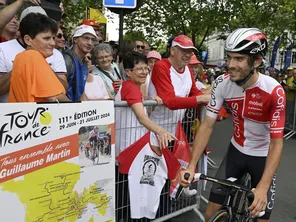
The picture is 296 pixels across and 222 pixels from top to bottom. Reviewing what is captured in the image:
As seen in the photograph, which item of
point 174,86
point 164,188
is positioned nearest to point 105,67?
point 174,86

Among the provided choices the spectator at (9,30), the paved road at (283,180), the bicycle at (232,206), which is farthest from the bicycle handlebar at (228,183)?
the spectator at (9,30)

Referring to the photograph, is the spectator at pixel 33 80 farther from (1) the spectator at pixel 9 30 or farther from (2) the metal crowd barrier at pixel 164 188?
(1) the spectator at pixel 9 30

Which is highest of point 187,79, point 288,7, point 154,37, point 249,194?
point 288,7

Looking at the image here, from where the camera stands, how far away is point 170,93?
11.7ft

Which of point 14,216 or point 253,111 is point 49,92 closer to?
point 14,216

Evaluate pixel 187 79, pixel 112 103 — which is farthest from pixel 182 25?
pixel 112 103

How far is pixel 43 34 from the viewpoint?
2.68 m

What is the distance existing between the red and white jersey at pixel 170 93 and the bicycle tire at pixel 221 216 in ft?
4.44

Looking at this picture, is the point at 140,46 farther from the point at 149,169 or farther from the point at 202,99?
the point at 149,169

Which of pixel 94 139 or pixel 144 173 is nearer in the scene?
pixel 94 139

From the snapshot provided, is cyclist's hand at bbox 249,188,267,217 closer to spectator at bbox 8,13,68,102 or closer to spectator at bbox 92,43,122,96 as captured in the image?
spectator at bbox 8,13,68,102

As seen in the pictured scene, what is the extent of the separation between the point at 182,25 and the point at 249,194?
16.8 metres

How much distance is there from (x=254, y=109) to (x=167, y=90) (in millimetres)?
1131

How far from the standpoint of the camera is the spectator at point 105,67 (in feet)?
13.8
